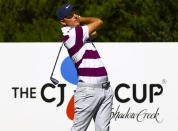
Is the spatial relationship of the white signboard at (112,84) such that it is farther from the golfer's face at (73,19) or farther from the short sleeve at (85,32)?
the short sleeve at (85,32)

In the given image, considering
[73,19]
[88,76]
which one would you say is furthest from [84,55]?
[73,19]

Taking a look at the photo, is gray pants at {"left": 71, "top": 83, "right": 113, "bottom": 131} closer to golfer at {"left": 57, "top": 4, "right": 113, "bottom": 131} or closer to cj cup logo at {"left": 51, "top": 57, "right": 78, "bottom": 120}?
golfer at {"left": 57, "top": 4, "right": 113, "bottom": 131}

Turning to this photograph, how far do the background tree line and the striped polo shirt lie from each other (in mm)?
2157

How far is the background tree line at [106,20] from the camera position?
6.39 meters

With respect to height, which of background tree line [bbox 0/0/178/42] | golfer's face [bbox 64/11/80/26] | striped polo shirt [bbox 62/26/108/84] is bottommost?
striped polo shirt [bbox 62/26/108/84]

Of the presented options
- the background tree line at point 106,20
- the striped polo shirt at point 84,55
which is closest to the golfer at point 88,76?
the striped polo shirt at point 84,55

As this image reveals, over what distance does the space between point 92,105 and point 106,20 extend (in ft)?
8.28

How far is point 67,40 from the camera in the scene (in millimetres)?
4195

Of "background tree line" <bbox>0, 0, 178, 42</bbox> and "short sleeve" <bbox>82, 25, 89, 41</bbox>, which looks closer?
"short sleeve" <bbox>82, 25, 89, 41</bbox>

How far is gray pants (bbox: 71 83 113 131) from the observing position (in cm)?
420

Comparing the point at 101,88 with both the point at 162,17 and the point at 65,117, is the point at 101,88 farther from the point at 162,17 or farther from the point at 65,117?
the point at 162,17

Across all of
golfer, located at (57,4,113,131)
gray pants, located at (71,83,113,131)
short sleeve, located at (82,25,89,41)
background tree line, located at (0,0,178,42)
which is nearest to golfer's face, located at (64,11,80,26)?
golfer, located at (57,4,113,131)

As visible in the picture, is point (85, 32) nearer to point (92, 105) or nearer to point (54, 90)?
point (92, 105)

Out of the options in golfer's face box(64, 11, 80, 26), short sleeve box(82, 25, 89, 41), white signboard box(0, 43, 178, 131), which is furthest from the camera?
white signboard box(0, 43, 178, 131)
